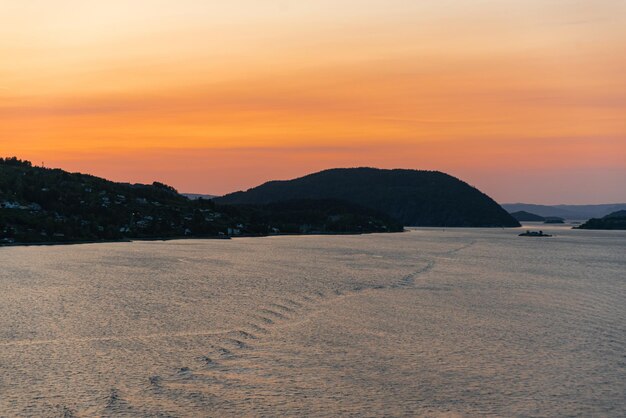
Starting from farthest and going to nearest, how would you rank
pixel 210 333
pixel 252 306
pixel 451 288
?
pixel 451 288, pixel 252 306, pixel 210 333

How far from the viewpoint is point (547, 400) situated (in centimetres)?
2445

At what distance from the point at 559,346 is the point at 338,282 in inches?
1292

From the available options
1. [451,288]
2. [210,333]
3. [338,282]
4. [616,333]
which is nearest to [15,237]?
[338,282]

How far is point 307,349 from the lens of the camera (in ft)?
107

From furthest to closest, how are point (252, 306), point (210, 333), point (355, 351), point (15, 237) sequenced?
1. point (15, 237)
2. point (252, 306)
3. point (210, 333)
4. point (355, 351)

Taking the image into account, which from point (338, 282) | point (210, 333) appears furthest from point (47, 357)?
point (338, 282)

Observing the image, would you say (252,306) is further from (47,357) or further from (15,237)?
(15,237)

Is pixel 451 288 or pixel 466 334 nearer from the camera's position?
pixel 466 334

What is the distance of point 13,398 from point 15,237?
145 meters

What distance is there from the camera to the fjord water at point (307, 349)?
77.9 ft

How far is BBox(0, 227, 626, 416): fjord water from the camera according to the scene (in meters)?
23.7

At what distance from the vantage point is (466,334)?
37.3 metres

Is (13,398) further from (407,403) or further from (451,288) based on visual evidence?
(451,288)

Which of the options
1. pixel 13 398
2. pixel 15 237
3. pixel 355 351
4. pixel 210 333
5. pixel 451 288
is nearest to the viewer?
pixel 13 398
